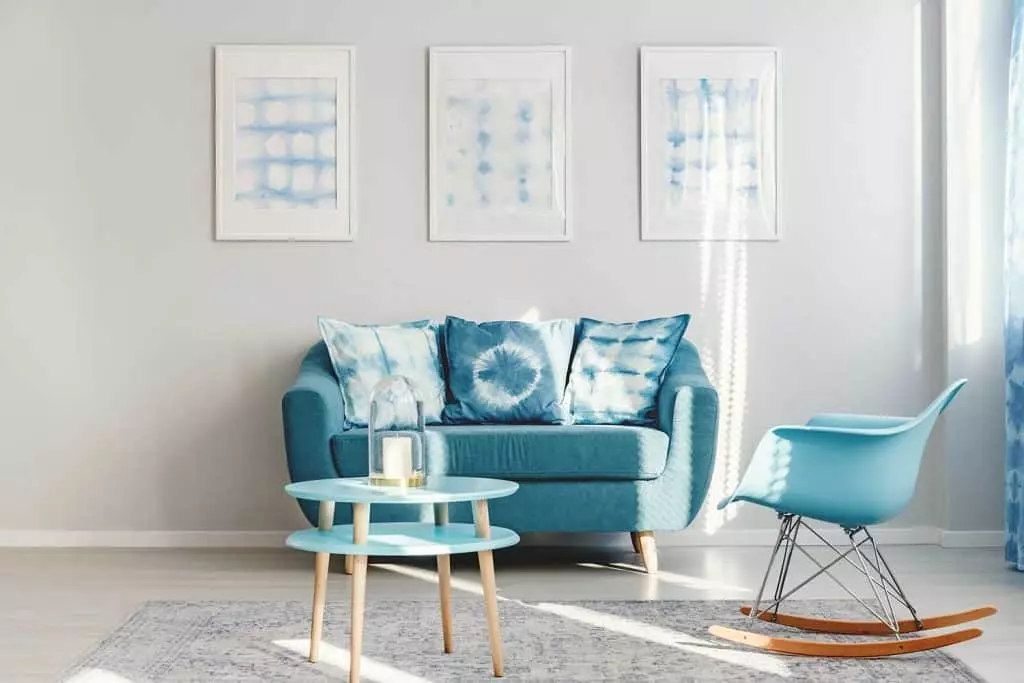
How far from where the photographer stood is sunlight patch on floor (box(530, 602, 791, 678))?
2.95 meters

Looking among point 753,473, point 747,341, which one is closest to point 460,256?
point 747,341

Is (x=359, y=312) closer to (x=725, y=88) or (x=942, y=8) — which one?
(x=725, y=88)

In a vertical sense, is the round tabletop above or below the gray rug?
above

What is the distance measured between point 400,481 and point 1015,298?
2716mm

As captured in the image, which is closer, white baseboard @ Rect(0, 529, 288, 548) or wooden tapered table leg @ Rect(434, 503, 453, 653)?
wooden tapered table leg @ Rect(434, 503, 453, 653)

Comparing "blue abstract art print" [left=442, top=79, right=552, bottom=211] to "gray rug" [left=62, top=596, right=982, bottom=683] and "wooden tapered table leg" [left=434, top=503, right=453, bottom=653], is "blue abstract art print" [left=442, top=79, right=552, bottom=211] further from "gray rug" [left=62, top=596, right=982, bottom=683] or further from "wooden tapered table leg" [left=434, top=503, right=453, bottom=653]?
"wooden tapered table leg" [left=434, top=503, right=453, bottom=653]

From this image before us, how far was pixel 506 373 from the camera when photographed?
459 centimetres

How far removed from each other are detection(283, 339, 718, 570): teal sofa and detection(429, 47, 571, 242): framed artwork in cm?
116

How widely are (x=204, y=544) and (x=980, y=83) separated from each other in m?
3.83

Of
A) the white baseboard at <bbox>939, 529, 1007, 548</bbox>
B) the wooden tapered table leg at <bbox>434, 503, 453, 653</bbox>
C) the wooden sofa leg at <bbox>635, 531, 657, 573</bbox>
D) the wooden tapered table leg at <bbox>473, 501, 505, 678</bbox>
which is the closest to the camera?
the wooden tapered table leg at <bbox>473, 501, 505, 678</bbox>

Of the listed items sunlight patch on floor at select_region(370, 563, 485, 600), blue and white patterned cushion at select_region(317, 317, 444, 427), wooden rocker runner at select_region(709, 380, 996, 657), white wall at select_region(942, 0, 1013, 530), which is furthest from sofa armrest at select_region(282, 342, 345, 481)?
white wall at select_region(942, 0, 1013, 530)

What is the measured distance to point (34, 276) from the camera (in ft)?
16.5

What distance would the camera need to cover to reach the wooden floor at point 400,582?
3.27m

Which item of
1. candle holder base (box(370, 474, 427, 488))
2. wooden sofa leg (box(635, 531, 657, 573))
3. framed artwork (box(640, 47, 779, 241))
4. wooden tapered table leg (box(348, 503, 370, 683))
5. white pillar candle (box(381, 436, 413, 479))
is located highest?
framed artwork (box(640, 47, 779, 241))
